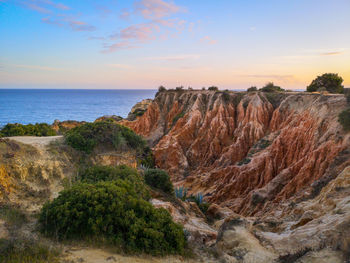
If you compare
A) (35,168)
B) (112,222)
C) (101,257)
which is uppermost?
(35,168)

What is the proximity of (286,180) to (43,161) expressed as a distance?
1605cm

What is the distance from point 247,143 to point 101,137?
54.9 feet

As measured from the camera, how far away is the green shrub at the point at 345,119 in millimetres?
14984

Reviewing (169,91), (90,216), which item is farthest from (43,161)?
(169,91)

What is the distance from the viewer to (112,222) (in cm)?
741

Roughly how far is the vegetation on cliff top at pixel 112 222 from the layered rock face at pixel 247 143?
372 inches

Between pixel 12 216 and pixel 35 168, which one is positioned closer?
pixel 12 216

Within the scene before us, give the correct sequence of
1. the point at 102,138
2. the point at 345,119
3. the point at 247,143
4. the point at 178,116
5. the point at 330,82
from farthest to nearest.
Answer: the point at 178,116 → the point at 330,82 → the point at 247,143 → the point at 102,138 → the point at 345,119

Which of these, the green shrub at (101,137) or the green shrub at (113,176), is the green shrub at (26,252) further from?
the green shrub at (101,137)

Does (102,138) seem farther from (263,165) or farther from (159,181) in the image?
(263,165)

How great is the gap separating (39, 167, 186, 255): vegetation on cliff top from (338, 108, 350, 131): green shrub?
13600mm

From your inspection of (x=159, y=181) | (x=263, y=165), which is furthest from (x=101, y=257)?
(x=263, y=165)

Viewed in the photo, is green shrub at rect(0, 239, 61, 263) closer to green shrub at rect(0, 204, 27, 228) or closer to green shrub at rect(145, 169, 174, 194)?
green shrub at rect(0, 204, 27, 228)

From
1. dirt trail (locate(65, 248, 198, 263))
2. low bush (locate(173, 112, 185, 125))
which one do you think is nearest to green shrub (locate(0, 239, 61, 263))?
dirt trail (locate(65, 248, 198, 263))
